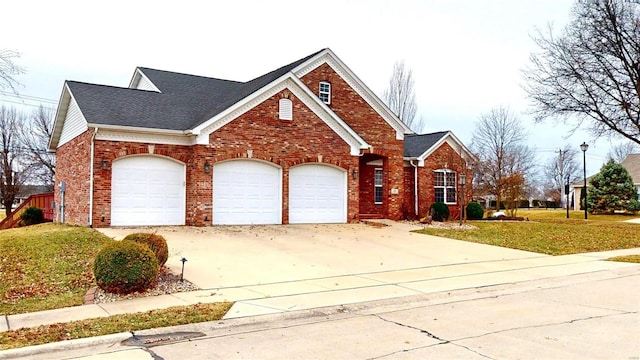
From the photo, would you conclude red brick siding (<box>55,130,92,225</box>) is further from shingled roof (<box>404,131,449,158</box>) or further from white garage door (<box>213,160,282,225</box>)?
shingled roof (<box>404,131,449,158</box>)

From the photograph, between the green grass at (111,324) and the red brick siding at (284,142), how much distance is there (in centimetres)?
1185

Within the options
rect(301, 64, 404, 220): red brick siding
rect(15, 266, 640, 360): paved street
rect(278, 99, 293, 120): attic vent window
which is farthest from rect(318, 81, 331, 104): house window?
rect(15, 266, 640, 360): paved street

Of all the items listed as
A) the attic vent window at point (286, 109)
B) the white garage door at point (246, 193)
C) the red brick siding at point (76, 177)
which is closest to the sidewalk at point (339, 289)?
the white garage door at point (246, 193)

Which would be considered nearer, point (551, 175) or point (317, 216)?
point (317, 216)

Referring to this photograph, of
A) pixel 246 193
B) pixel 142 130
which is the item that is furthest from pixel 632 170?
pixel 142 130

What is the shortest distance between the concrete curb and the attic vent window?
15.1 meters

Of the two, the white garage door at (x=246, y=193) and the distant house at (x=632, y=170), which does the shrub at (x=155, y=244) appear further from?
the distant house at (x=632, y=170)

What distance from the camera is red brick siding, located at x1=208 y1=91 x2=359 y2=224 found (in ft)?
66.3

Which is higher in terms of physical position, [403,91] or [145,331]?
[403,91]

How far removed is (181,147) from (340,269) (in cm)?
965

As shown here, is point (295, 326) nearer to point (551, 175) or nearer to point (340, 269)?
point (340, 269)

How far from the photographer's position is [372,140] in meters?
25.8

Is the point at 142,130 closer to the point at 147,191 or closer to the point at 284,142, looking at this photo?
the point at 147,191

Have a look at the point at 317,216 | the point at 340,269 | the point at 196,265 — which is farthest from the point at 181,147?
the point at 340,269
